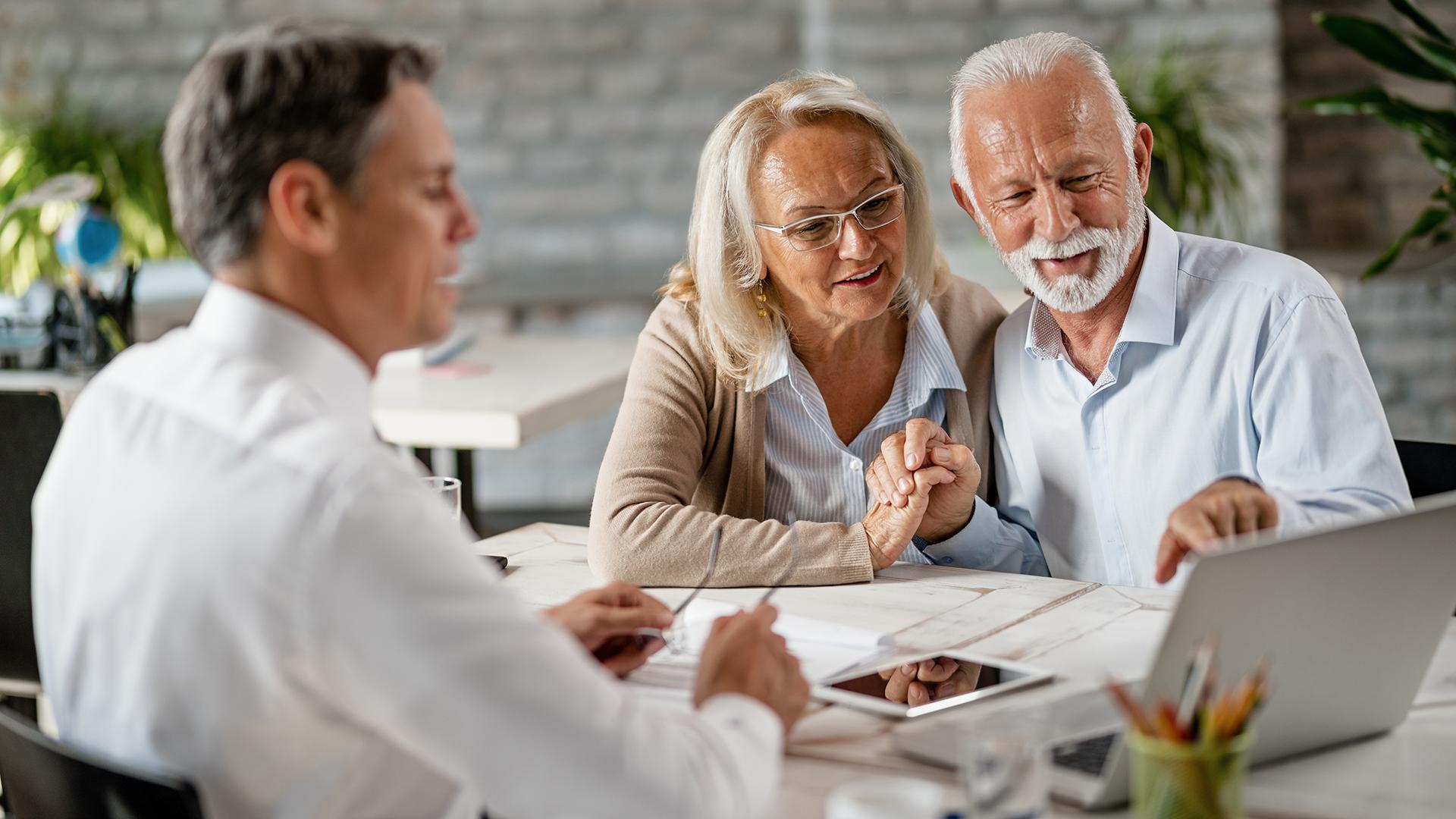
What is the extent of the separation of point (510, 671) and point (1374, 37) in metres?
2.28

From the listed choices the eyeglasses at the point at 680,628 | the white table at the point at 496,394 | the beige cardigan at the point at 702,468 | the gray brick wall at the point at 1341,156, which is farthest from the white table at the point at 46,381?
the gray brick wall at the point at 1341,156

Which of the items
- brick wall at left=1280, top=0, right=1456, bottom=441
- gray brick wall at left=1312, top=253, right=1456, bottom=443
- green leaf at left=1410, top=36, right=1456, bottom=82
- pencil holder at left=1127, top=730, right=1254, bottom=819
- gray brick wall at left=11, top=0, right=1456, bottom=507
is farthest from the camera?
gray brick wall at left=11, top=0, right=1456, bottom=507

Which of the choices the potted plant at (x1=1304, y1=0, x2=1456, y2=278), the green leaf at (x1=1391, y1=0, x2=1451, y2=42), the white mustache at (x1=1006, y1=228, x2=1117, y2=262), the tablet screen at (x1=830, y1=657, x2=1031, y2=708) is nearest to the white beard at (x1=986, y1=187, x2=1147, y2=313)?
the white mustache at (x1=1006, y1=228, x2=1117, y2=262)

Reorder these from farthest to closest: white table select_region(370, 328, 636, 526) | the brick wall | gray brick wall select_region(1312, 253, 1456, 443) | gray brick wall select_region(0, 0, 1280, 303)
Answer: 1. gray brick wall select_region(0, 0, 1280, 303)
2. the brick wall
3. gray brick wall select_region(1312, 253, 1456, 443)
4. white table select_region(370, 328, 636, 526)

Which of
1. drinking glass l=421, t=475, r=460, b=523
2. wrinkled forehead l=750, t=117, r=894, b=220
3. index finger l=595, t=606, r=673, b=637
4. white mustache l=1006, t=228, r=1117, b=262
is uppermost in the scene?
wrinkled forehead l=750, t=117, r=894, b=220

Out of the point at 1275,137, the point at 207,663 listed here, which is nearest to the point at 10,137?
the point at 1275,137

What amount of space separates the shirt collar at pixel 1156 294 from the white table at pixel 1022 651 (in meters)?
0.38

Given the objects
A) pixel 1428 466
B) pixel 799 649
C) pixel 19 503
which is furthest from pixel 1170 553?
pixel 19 503

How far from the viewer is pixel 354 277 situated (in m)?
1.07

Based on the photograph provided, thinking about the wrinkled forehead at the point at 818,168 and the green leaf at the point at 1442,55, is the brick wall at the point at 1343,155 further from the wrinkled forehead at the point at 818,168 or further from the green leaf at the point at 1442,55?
the wrinkled forehead at the point at 818,168

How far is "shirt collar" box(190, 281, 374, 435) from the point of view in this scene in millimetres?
1055

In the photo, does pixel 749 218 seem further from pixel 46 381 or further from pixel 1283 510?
pixel 46 381

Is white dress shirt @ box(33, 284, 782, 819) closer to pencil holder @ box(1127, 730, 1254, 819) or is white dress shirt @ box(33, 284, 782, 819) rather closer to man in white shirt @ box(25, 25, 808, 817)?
man in white shirt @ box(25, 25, 808, 817)

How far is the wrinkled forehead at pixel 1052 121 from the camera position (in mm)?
1943
